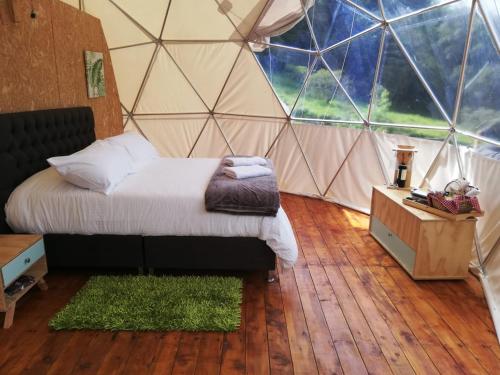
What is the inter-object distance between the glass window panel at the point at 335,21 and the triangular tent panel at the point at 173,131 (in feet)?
7.65

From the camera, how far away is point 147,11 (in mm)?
6020

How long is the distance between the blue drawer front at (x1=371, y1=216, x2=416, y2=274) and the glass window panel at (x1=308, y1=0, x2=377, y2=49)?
2.62 metres

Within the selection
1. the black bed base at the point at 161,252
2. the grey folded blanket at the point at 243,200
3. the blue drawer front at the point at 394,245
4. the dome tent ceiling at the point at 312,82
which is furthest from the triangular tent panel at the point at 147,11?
the blue drawer front at the point at 394,245

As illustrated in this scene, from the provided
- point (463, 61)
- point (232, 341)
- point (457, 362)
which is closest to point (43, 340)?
point (232, 341)

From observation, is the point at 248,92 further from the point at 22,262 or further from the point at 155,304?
the point at 22,262

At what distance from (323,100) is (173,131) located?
8.55 feet

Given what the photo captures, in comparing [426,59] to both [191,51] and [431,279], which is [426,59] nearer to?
[431,279]

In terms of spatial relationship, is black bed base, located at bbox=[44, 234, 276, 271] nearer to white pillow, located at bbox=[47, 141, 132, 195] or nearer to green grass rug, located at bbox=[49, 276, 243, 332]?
green grass rug, located at bbox=[49, 276, 243, 332]

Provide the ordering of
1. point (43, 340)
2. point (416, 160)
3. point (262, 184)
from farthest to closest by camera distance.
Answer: point (416, 160), point (262, 184), point (43, 340)

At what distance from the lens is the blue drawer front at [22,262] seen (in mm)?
2889

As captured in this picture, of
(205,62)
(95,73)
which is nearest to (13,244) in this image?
(95,73)

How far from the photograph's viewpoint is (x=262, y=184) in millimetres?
3744

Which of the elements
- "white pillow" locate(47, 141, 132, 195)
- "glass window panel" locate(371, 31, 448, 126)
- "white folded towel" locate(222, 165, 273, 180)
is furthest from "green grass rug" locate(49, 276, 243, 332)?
"glass window panel" locate(371, 31, 448, 126)

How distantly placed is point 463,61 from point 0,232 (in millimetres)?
4738
